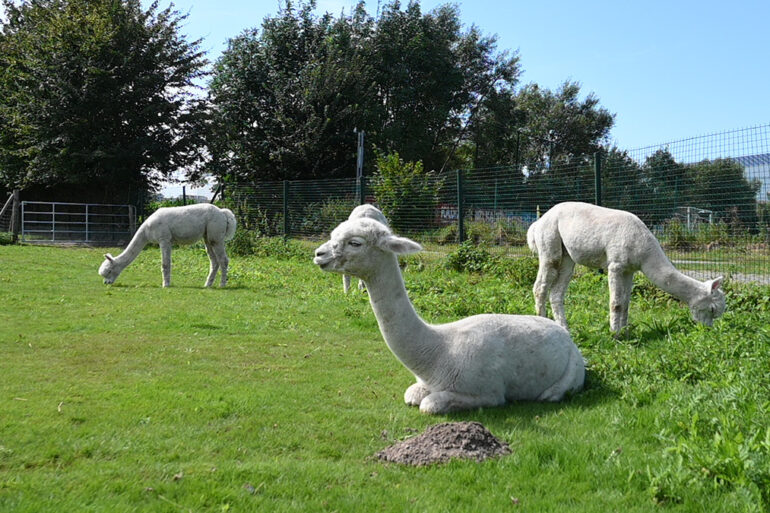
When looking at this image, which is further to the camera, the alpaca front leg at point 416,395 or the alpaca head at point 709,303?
the alpaca head at point 709,303

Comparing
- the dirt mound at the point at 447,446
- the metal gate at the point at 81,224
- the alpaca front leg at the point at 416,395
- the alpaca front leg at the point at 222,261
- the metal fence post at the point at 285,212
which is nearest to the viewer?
the dirt mound at the point at 447,446

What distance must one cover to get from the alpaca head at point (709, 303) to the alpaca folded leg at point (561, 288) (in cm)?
142

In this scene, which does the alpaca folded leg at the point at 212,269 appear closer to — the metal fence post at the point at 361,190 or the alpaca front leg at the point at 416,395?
the metal fence post at the point at 361,190

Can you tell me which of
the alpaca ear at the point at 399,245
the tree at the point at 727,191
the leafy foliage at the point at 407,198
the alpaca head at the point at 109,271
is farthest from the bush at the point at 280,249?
the alpaca ear at the point at 399,245

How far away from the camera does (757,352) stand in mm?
4945

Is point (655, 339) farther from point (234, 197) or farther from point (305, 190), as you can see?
point (234, 197)

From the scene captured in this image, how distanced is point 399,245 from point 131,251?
33.2 ft

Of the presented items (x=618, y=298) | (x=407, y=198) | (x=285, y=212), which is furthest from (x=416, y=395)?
(x=285, y=212)

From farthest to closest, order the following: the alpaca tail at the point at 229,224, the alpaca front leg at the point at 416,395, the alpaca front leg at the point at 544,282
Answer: the alpaca tail at the point at 229,224 → the alpaca front leg at the point at 544,282 → the alpaca front leg at the point at 416,395

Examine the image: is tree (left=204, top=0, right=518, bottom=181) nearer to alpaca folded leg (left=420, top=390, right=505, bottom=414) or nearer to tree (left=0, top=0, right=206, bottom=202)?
tree (left=0, top=0, right=206, bottom=202)

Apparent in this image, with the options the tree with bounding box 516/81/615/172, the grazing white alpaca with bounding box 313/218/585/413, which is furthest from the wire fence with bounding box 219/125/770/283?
the tree with bounding box 516/81/615/172

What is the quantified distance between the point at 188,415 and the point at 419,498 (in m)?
1.95

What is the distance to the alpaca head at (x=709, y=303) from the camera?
21.3 feet

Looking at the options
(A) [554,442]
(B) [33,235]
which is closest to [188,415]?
(A) [554,442]
